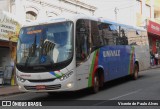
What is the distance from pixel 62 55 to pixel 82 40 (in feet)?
4.13

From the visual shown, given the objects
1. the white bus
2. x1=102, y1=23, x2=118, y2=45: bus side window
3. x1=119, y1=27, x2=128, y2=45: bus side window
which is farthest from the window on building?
the white bus

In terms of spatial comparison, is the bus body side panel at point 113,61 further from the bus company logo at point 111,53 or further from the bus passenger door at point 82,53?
the bus passenger door at point 82,53

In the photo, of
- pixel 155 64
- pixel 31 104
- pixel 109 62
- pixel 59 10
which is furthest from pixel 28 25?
pixel 155 64

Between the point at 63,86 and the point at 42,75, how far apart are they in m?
0.86

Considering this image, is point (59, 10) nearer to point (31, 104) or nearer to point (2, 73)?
point (2, 73)

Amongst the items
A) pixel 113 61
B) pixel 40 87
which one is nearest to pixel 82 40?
pixel 40 87

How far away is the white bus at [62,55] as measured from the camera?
41.5 feet

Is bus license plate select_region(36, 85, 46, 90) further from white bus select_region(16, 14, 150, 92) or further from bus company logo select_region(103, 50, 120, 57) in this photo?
bus company logo select_region(103, 50, 120, 57)

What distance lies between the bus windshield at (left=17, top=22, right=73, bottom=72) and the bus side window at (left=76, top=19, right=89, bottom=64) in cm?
40

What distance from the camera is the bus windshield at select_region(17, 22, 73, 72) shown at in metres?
12.7

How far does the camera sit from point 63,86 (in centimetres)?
1255

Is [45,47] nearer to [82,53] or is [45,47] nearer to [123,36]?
[82,53]

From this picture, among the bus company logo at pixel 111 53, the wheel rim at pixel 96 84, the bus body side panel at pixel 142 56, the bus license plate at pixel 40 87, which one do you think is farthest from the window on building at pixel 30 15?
the bus license plate at pixel 40 87

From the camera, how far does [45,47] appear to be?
42.5ft
